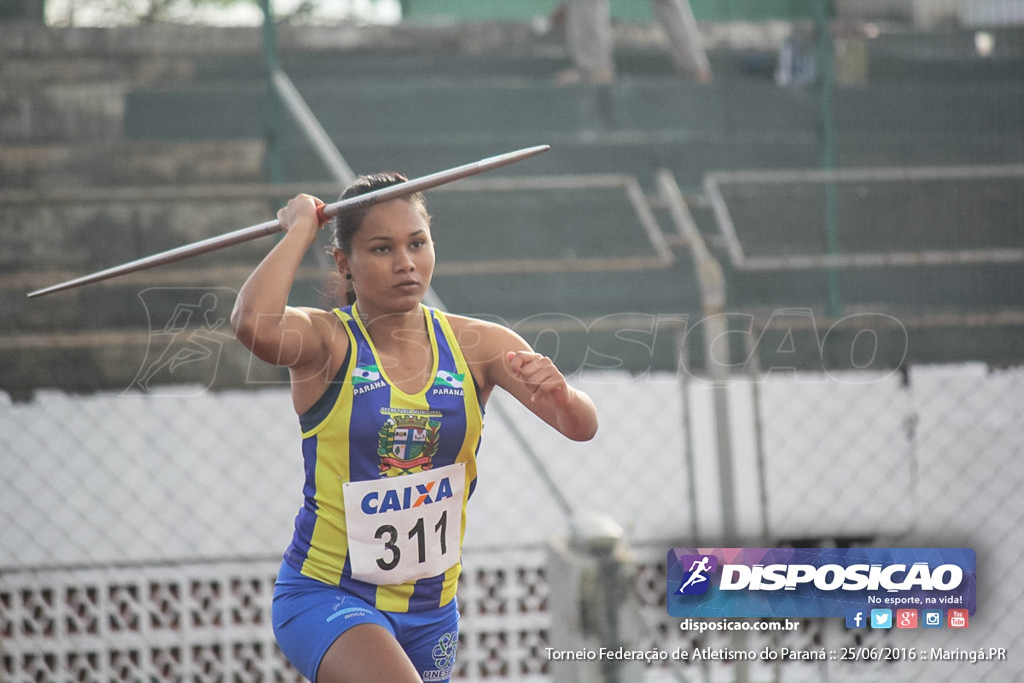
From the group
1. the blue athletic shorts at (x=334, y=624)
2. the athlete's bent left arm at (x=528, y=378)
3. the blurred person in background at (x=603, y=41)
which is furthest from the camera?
the blurred person in background at (x=603, y=41)

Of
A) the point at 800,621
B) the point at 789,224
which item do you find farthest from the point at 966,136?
the point at 800,621

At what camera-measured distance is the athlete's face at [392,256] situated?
2604 millimetres

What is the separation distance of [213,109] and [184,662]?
128 inches

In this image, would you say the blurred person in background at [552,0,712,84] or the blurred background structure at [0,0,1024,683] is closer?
the blurred background structure at [0,0,1024,683]

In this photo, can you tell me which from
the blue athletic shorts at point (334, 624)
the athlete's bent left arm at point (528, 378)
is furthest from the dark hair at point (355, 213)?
the blue athletic shorts at point (334, 624)

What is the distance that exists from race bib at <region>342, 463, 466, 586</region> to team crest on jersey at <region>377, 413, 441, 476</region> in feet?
0.09

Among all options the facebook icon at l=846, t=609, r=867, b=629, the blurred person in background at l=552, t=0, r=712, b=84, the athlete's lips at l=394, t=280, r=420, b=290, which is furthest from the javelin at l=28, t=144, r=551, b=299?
the blurred person in background at l=552, t=0, r=712, b=84

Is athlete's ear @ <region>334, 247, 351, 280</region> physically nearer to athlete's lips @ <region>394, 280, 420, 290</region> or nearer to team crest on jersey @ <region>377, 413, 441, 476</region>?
athlete's lips @ <region>394, 280, 420, 290</region>

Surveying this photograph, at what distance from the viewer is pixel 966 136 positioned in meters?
6.39

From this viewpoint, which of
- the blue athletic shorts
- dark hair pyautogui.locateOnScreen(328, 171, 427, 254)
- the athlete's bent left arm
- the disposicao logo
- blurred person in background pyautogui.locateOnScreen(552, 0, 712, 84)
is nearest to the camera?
the athlete's bent left arm

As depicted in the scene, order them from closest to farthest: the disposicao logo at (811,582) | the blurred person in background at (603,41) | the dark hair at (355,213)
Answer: the dark hair at (355,213)
the disposicao logo at (811,582)
the blurred person in background at (603,41)

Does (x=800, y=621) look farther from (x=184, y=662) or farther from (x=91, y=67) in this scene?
(x=91, y=67)

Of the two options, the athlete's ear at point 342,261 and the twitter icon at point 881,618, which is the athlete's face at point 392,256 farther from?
the twitter icon at point 881,618

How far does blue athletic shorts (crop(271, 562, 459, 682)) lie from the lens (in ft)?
8.32
